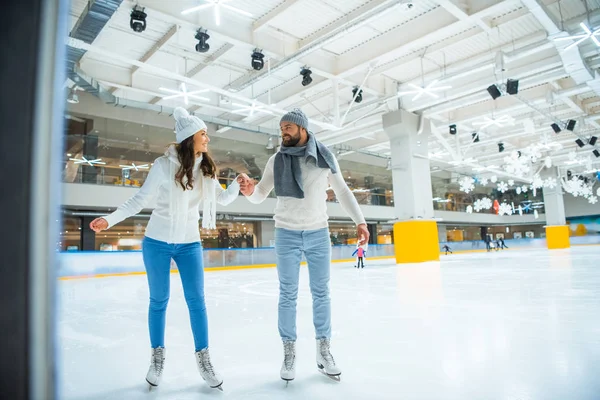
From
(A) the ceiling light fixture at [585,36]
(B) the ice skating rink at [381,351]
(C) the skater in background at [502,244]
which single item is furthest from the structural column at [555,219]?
(B) the ice skating rink at [381,351]

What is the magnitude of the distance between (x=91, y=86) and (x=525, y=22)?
11.2 metres

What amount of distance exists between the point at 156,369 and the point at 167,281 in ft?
1.36

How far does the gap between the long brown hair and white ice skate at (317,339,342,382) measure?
1035mm

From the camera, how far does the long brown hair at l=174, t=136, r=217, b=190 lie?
2012 millimetres

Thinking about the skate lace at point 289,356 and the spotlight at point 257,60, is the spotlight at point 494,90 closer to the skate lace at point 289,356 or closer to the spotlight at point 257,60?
the spotlight at point 257,60

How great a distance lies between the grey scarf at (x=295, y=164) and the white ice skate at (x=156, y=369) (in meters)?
0.98

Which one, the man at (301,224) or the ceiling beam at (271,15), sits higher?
the ceiling beam at (271,15)

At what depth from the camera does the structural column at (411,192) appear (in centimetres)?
1361

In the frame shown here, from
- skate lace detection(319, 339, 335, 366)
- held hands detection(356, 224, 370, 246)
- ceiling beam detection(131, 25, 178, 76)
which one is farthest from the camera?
ceiling beam detection(131, 25, 178, 76)

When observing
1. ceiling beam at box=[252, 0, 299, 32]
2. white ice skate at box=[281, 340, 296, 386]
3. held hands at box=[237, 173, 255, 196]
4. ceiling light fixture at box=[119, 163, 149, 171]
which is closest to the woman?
held hands at box=[237, 173, 255, 196]

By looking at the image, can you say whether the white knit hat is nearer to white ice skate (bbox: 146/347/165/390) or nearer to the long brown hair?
the long brown hair

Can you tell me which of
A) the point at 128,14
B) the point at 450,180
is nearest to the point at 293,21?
the point at 128,14

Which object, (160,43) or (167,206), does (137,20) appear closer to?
(160,43)

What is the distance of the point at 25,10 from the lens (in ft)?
1.52
